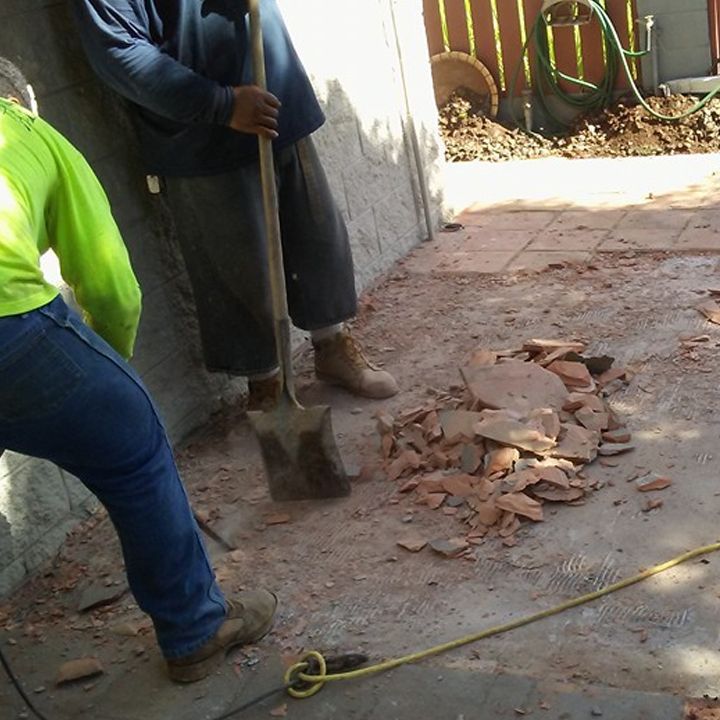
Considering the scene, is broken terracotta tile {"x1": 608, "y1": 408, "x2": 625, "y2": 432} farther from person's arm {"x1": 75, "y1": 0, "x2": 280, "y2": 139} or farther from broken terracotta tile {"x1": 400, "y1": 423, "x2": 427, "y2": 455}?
person's arm {"x1": 75, "y1": 0, "x2": 280, "y2": 139}

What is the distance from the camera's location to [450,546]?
3.90 meters

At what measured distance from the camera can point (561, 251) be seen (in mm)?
6426

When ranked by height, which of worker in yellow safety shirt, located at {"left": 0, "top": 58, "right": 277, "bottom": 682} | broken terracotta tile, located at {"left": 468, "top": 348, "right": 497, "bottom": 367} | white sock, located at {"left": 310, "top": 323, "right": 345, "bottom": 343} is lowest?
broken terracotta tile, located at {"left": 468, "top": 348, "right": 497, "bottom": 367}

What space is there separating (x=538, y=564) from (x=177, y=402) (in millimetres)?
1772

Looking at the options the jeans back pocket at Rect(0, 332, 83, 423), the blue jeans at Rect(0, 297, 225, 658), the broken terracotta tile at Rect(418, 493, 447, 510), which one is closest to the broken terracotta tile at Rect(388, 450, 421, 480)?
the broken terracotta tile at Rect(418, 493, 447, 510)

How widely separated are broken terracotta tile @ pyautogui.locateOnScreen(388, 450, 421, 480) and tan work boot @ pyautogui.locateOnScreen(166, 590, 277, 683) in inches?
33.4

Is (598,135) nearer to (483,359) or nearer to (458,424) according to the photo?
(483,359)

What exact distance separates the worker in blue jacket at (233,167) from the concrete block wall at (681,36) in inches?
179

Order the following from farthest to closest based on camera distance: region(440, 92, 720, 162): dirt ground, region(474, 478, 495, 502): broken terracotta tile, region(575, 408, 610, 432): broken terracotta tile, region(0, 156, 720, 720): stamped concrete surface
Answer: region(440, 92, 720, 162): dirt ground, region(575, 408, 610, 432): broken terracotta tile, region(474, 478, 495, 502): broken terracotta tile, region(0, 156, 720, 720): stamped concrete surface

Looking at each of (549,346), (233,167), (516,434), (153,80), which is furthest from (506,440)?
(153,80)

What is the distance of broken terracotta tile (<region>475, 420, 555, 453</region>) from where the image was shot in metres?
4.26

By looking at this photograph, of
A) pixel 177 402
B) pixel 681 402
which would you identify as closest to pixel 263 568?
Result: pixel 177 402

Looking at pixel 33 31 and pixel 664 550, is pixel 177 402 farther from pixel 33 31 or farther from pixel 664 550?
pixel 664 550

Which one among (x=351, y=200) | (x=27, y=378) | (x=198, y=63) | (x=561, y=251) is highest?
(x=198, y=63)
